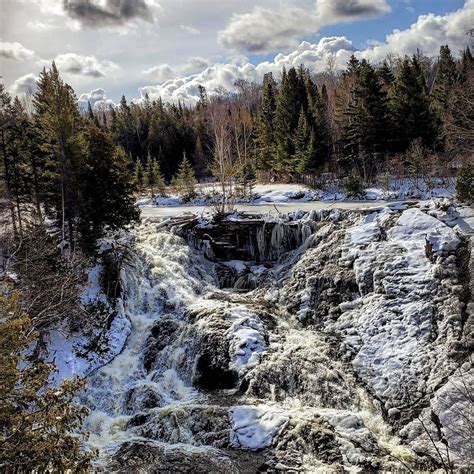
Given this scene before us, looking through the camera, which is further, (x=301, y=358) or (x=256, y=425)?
(x=301, y=358)

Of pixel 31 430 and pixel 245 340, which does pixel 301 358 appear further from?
pixel 31 430

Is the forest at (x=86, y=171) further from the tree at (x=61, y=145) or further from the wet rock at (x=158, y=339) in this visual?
the wet rock at (x=158, y=339)

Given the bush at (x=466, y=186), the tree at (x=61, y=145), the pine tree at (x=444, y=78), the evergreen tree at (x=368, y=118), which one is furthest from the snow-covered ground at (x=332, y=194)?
the tree at (x=61, y=145)

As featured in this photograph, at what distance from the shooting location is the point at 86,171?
20.8 metres

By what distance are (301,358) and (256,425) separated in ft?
10.4

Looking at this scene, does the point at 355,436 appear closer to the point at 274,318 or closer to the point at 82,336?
the point at 274,318

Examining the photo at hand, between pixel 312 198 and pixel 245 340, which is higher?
pixel 312 198

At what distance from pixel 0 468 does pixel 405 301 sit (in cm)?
1262

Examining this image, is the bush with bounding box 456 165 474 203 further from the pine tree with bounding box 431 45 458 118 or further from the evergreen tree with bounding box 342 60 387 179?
the pine tree with bounding box 431 45 458 118

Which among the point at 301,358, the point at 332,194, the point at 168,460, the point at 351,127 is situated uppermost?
the point at 351,127

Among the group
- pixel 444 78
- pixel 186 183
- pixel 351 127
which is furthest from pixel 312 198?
pixel 444 78

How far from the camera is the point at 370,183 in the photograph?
1300 inches

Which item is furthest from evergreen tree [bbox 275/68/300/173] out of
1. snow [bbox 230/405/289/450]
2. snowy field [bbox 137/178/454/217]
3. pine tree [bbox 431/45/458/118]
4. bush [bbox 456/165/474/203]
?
snow [bbox 230/405/289/450]

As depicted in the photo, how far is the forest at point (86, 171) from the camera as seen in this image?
25.2 feet
